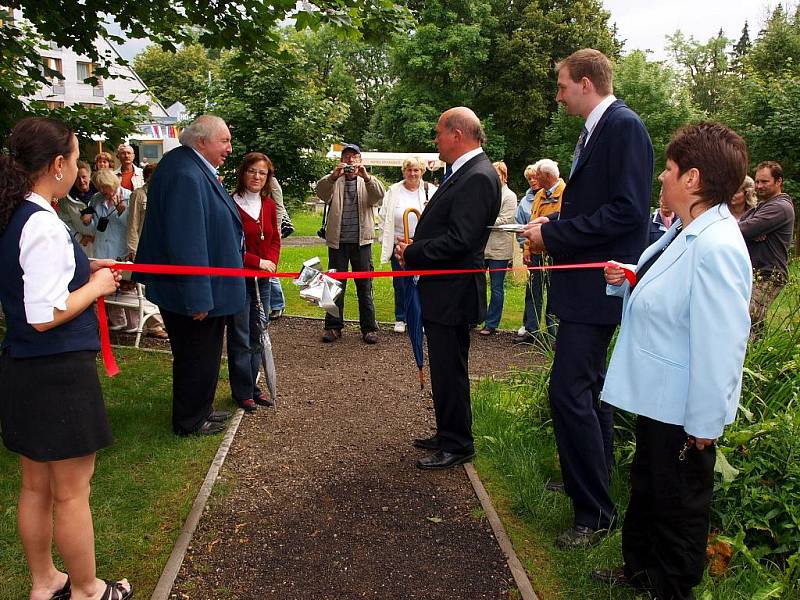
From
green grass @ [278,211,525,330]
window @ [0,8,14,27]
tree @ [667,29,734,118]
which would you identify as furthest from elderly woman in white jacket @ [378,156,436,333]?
tree @ [667,29,734,118]

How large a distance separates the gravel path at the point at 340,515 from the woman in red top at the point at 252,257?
31 cm

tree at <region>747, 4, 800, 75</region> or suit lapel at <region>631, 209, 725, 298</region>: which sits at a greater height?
tree at <region>747, 4, 800, 75</region>

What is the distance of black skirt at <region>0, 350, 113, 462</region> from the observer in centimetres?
283

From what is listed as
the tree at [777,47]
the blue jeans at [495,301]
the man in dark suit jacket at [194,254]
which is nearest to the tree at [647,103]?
the tree at [777,47]

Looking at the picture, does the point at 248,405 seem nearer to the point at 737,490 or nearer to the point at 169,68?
the point at 737,490

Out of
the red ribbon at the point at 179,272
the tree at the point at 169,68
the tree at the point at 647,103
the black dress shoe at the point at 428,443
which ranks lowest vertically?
the black dress shoe at the point at 428,443

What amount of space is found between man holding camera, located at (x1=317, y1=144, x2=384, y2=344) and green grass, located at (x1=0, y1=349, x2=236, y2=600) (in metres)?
2.67

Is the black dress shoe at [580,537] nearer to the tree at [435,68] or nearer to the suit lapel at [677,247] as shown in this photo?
the suit lapel at [677,247]

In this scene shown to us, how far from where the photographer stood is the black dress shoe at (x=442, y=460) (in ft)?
15.9

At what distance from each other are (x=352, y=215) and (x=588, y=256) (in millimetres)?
5100

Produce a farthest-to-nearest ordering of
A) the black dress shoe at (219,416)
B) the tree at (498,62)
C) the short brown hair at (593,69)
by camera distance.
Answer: the tree at (498,62), the black dress shoe at (219,416), the short brown hair at (593,69)

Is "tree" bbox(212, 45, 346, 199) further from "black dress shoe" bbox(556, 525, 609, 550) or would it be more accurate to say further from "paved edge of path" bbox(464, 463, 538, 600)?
"black dress shoe" bbox(556, 525, 609, 550)

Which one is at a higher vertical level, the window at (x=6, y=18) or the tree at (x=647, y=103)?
the tree at (x=647, y=103)

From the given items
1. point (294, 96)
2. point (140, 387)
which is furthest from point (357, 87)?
point (140, 387)
